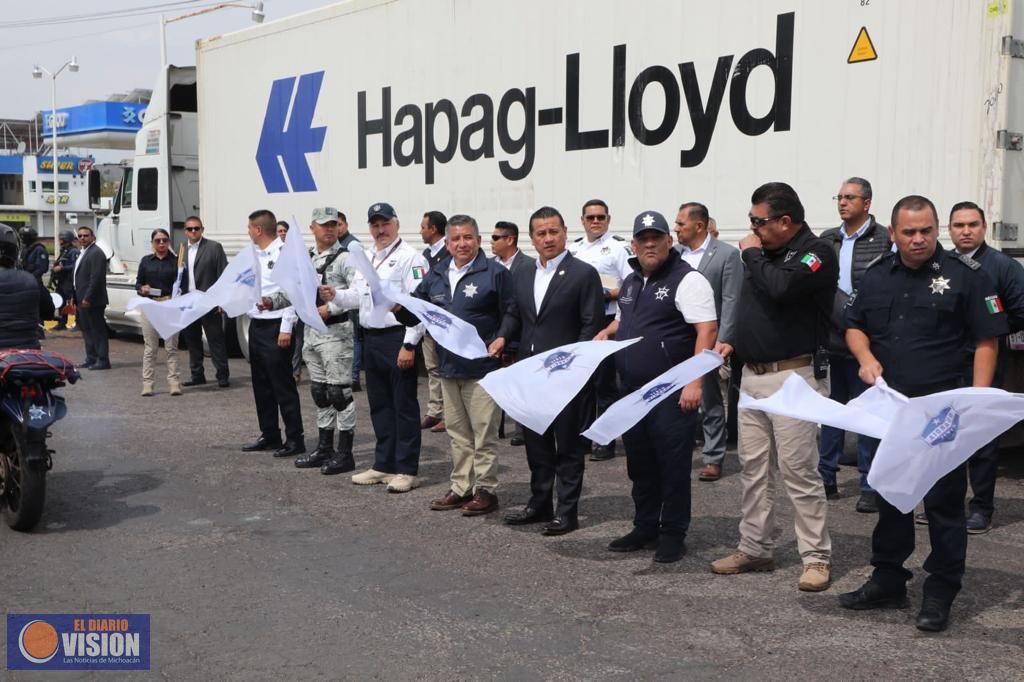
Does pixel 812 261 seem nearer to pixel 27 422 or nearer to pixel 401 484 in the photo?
pixel 401 484

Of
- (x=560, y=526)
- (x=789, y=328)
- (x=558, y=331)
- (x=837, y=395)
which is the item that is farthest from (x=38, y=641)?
(x=837, y=395)

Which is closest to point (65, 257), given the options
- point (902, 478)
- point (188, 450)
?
point (188, 450)

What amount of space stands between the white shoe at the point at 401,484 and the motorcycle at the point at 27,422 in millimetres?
2197

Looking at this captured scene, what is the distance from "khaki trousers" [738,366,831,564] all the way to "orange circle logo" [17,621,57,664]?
3346 mm

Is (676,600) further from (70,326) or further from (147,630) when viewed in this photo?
(70,326)

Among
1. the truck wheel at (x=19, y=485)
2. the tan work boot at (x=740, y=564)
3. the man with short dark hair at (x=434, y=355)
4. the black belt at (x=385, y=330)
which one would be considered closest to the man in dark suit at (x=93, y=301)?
the man with short dark hair at (x=434, y=355)

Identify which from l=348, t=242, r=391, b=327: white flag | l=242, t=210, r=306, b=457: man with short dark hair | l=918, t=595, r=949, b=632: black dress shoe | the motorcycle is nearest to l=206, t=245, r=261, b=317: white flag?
l=242, t=210, r=306, b=457: man with short dark hair

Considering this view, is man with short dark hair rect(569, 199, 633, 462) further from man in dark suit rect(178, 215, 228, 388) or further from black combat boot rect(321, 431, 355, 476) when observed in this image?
man in dark suit rect(178, 215, 228, 388)

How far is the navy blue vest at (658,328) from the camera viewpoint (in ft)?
18.7

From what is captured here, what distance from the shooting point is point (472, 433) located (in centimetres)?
709

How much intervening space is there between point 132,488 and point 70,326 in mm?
13397

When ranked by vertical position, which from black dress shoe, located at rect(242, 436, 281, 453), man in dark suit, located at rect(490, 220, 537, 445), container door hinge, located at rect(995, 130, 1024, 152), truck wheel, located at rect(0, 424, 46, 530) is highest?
container door hinge, located at rect(995, 130, 1024, 152)

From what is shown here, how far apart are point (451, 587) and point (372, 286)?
8.59ft

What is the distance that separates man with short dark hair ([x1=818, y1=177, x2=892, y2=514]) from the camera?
22.7 ft
